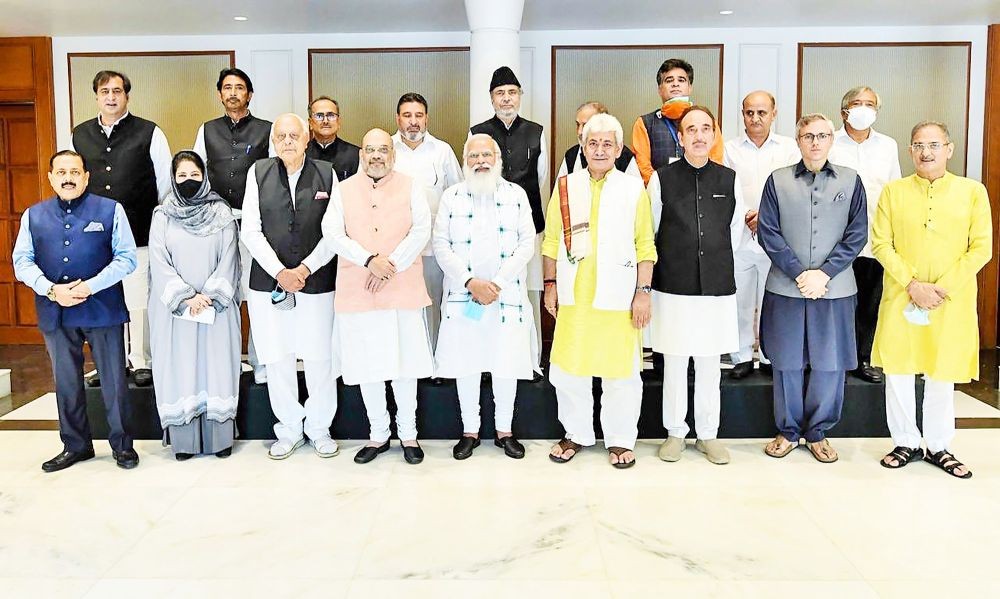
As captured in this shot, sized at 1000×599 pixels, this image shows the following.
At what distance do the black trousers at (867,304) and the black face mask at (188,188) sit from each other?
12.1 feet

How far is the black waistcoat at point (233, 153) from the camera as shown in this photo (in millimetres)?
4613

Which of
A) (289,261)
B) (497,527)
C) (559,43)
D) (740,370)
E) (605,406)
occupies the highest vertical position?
(559,43)

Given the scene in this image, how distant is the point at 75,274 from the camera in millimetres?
3951

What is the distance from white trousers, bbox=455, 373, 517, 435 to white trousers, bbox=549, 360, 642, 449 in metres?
0.24

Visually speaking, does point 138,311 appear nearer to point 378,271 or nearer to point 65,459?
point 65,459

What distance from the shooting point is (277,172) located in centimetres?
416

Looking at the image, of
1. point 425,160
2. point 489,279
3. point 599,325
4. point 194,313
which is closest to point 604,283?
point 599,325

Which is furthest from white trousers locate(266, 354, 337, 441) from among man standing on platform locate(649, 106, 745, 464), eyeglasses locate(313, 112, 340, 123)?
man standing on platform locate(649, 106, 745, 464)

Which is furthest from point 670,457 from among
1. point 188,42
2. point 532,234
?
point 188,42

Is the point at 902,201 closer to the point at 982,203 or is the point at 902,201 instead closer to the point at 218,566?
the point at 982,203

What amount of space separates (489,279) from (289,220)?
1.06m

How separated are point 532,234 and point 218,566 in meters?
2.13

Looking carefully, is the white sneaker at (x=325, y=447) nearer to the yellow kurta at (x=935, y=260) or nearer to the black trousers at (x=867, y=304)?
the yellow kurta at (x=935, y=260)

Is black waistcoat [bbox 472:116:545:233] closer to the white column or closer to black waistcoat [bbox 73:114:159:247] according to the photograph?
the white column
